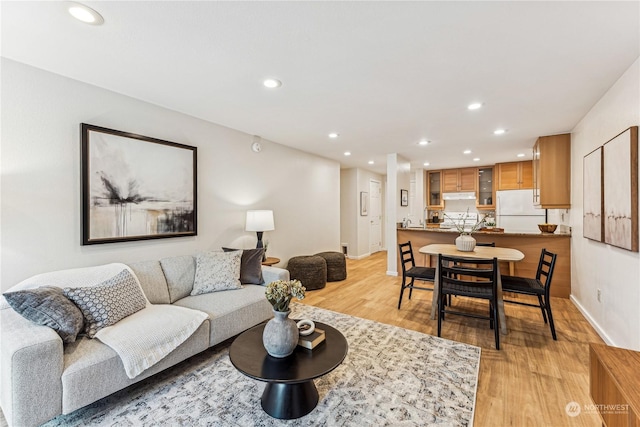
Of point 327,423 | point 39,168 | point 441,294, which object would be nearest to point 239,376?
point 327,423

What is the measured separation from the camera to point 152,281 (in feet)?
8.65

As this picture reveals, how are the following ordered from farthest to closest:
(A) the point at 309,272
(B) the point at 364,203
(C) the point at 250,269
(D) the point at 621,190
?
(B) the point at 364,203
(A) the point at 309,272
(C) the point at 250,269
(D) the point at 621,190

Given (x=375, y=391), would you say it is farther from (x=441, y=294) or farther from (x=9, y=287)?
(x=9, y=287)

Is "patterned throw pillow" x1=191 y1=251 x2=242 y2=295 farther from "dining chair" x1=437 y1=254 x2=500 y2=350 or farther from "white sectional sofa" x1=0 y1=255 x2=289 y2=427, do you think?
"dining chair" x1=437 y1=254 x2=500 y2=350

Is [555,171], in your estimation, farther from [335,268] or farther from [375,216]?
[375,216]

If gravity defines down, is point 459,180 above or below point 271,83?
below

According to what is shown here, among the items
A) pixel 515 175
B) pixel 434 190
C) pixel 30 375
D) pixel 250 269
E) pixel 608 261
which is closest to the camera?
pixel 30 375

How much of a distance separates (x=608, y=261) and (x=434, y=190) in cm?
522

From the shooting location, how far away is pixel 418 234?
204 inches

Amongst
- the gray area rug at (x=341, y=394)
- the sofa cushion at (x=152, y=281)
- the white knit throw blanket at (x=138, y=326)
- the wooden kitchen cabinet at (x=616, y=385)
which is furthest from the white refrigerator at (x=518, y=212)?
the sofa cushion at (x=152, y=281)

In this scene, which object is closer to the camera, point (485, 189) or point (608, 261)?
point (608, 261)

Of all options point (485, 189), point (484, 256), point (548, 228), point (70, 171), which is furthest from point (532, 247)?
point (70, 171)

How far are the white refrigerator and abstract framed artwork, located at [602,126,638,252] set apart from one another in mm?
3690

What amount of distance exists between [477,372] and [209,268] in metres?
2.59
